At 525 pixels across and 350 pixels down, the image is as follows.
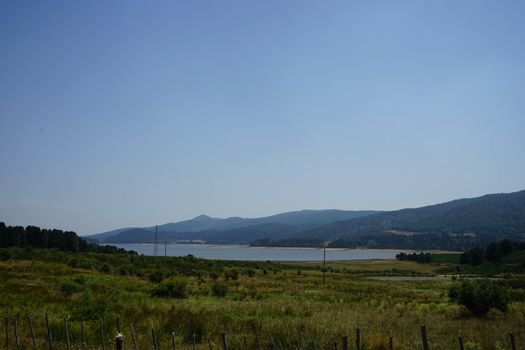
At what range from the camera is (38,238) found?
112 m

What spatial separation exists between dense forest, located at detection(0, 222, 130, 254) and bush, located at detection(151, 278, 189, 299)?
81.2 meters

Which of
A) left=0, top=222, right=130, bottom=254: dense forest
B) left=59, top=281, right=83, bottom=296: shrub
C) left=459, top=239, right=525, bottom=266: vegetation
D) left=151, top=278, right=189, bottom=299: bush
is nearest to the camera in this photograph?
left=59, top=281, right=83, bottom=296: shrub

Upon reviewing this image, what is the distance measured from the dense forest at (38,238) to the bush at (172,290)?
8124cm

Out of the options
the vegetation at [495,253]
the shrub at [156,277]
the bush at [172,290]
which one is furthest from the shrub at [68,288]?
the vegetation at [495,253]

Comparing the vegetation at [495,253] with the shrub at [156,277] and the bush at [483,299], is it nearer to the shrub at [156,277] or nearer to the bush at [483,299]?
the shrub at [156,277]

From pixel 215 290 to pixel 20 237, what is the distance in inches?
3490

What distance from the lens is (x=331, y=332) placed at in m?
14.6

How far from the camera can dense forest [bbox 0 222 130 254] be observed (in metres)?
105

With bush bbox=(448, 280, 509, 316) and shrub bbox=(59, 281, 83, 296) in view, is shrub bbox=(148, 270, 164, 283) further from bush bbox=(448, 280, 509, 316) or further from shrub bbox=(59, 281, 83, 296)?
bush bbox=(448, 280, 509, 316)

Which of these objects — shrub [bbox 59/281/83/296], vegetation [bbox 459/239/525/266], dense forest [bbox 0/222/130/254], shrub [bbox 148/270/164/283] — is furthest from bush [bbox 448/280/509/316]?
vegetation [bbox 459/239/525/266]

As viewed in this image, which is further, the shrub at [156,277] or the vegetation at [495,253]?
the vegetation at [495,253]

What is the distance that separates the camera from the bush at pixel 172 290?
1255 inches

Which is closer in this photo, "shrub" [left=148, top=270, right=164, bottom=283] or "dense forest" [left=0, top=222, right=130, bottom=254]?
"shrub" [left=148, top=270, right=164, bottom=283]

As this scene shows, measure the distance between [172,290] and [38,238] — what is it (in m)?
94.7
